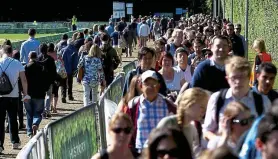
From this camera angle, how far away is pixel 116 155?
21.8 feet

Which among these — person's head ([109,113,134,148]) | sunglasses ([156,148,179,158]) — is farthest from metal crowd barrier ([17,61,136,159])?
sunglasses ([156,148,179,158])

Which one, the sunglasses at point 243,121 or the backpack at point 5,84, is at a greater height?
the sunglasses at point 243,121

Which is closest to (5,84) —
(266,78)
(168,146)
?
(266,78)

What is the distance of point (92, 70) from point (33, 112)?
7.31ft

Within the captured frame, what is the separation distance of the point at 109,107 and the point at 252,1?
28.5m

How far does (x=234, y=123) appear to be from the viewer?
255 inches

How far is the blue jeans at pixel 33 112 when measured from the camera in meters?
15.6

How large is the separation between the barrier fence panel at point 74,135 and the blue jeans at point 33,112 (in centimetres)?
348

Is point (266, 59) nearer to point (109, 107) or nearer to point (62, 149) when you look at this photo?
point (109, 107)

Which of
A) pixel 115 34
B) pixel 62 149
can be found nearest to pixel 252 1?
pixel 115 34

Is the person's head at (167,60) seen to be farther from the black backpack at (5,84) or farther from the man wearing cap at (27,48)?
the man wearing cap at (27,48)

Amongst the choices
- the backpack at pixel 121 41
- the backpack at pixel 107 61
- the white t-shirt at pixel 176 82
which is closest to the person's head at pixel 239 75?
the white t-shirt at pixel 176 82

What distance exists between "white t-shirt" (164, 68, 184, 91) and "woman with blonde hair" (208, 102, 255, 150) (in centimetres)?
573

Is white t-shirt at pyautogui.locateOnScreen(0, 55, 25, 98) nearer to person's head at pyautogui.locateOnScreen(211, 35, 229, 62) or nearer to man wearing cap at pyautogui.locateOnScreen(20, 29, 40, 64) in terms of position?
person's head at pyautogui.locateOnScreen(211, 35, 229, 62)
